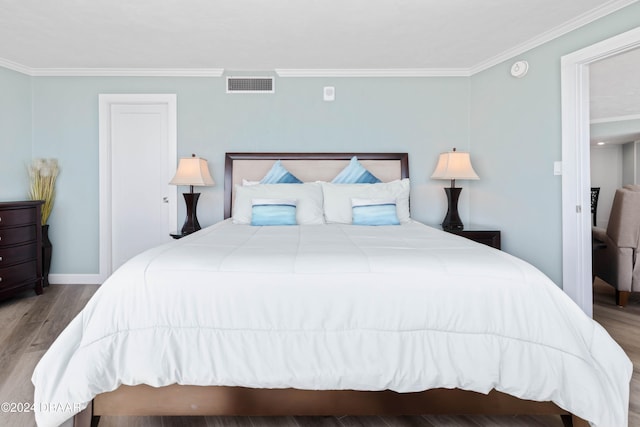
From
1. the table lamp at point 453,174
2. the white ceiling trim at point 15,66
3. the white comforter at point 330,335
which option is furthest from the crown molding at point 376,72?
the white comforter at point 330,335

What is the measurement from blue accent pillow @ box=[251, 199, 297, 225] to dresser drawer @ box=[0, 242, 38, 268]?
2362 mm

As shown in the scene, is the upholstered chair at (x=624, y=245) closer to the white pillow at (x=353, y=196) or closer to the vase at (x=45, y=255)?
the white pillow at (x=353, y=196)


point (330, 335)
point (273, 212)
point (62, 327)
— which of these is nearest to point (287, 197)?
point (273, 212)

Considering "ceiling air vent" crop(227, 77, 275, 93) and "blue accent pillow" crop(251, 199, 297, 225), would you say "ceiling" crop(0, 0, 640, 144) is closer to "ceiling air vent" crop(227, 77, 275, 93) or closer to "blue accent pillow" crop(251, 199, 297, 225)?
"ceiling air vent" crop(227, 77, 275, 93)

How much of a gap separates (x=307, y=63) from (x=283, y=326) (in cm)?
310

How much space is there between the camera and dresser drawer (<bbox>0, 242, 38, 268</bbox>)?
3.20m

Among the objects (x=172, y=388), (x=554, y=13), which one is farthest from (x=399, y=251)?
(x=554, y=13)

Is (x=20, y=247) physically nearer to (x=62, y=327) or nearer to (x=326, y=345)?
(x=62, y=327)

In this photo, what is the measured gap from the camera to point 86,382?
128 cm

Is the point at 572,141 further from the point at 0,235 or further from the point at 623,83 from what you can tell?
the point at 0,235

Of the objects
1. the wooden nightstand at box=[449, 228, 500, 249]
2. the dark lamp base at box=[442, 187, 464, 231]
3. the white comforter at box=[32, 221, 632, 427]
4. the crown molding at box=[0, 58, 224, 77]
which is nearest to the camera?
the white comforter at box=[32, 221, 632, 427]

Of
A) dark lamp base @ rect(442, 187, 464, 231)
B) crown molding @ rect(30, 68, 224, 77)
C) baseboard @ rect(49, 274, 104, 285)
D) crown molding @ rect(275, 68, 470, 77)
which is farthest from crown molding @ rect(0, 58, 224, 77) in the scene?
dark lamp base @ rect(442, 187, 464, 231)

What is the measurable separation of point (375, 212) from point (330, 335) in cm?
179

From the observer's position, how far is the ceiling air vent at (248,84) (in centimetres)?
388
